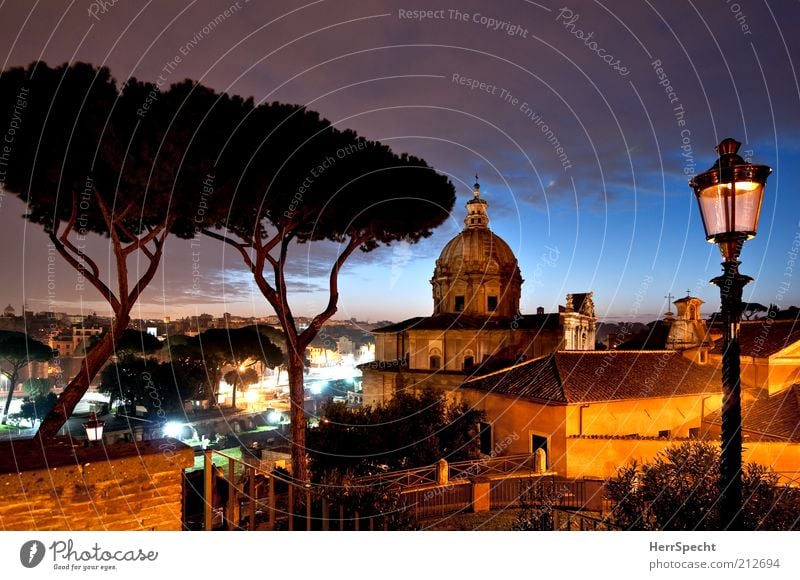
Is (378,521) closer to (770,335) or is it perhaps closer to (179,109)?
(179,109)

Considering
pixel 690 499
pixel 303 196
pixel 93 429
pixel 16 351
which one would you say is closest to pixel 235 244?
pixel 303 196

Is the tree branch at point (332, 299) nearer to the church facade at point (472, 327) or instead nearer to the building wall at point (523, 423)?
the building wall at point (523, 423)

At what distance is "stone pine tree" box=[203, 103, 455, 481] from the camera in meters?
9.92

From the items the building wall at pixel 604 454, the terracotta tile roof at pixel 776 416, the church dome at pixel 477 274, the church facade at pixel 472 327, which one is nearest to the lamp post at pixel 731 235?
the building wall at pixel 604 454

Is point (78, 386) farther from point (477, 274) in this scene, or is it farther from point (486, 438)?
point (477, 274)

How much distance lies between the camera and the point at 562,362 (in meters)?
16.2

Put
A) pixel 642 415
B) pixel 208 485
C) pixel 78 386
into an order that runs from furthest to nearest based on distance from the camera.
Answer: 1. pixel 642 415
2. pixel 78 386
3. pixel 208 485

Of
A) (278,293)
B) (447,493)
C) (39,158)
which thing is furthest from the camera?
(278,293)

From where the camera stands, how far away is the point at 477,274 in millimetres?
31047

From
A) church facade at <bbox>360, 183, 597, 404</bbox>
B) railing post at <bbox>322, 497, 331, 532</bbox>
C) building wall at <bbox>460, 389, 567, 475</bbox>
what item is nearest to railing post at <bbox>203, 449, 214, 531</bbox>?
railing post at <bbox>322, 497, 331, 532</bbox>

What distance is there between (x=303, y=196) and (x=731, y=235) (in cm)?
892

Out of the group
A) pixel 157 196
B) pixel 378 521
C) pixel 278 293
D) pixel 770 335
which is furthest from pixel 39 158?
pixel 770 335

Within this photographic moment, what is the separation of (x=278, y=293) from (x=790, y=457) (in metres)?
12.9

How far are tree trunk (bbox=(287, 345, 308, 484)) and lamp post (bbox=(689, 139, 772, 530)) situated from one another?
872 centimetres
